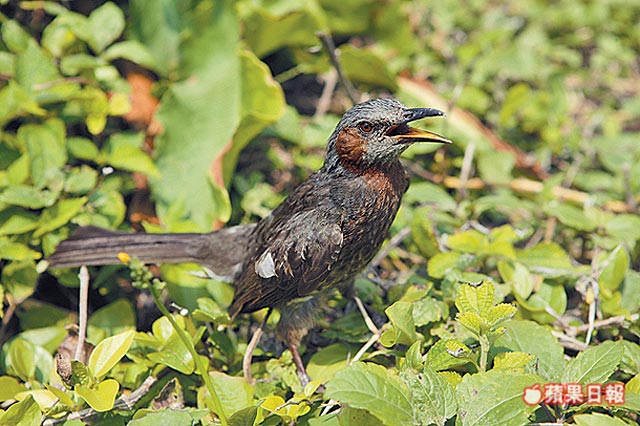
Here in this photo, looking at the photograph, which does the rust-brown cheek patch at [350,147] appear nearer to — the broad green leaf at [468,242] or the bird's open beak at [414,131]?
the bird's open beak at [414,131]

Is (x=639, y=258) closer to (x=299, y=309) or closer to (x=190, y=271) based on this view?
(x=299, y=309)

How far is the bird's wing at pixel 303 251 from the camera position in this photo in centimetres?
286

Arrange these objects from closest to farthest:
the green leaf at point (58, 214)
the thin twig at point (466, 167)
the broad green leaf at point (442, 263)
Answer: the broad green leaf at point (442, 263)
the green leaf at point (58, 214)
the thin twig at point (466, 167)

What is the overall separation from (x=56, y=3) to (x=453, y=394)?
341 cm

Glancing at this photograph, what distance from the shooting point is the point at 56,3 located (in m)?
4.25

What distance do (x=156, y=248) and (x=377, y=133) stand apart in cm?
130

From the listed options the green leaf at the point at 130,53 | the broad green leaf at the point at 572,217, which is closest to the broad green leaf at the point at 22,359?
the green leaf at the point at 130,53

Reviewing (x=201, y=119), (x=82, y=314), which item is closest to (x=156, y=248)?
(x=82, y=314)

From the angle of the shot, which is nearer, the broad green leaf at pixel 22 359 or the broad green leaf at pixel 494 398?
the broad green leaf at pixel 494 398

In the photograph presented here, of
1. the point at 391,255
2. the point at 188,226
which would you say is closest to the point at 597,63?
the point at 391,255

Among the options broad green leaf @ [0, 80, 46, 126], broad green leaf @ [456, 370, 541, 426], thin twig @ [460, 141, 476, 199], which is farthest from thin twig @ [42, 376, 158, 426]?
thin twig @ [460, 141, 476, 199]

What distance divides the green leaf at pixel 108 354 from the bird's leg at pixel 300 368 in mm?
723

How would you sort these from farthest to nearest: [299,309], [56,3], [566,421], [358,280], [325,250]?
[56,3] → [358,280] → [299,309] → [325,250] → [566,421]

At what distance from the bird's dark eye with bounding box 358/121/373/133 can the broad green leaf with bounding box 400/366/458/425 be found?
40.1 inches
